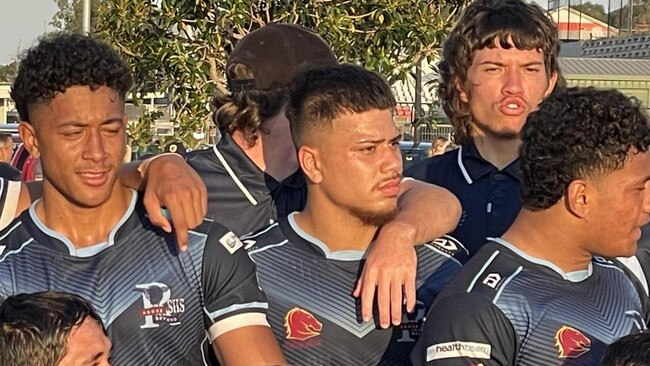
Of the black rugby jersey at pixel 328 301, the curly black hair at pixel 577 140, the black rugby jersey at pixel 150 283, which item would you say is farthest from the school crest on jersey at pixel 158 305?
the curly black hair at pixel 577 140

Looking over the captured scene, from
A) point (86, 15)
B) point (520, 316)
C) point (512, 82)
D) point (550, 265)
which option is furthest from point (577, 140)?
point (86, 15)

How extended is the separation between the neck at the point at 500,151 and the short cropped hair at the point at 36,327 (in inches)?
66.5

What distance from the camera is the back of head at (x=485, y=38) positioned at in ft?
12.8

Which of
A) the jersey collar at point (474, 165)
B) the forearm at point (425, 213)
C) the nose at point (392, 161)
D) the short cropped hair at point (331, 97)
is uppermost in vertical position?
the short cropped hair at point (331, 97)

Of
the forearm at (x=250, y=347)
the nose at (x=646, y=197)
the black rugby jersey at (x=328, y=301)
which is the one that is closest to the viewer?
the nose at (x=646, y=197)

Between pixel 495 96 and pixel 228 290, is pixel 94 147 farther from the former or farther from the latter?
pixel 495 96

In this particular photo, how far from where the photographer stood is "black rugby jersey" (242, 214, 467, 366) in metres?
3.46

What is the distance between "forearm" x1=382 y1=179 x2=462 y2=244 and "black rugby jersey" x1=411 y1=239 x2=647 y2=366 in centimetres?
35

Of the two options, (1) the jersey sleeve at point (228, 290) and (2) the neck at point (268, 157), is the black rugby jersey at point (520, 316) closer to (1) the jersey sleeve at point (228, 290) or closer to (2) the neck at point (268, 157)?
(1) the jersey sleeve at point (228, 290)

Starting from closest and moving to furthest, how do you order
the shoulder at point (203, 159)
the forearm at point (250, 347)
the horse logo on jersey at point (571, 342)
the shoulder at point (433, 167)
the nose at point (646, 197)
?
the horse logo on jersey at point (571, 342) → the nose at point (646, 197) → the forearm at point (250, 347) → the shoulder at point (433, 167) → the shoulder at point (203, 159)

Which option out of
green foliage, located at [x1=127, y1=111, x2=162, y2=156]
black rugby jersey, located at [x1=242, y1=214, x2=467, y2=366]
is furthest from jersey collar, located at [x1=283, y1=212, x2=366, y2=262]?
green foliage, located at [x1=127, y1=111, x2=162, y2=156]

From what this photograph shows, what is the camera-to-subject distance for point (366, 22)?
955 centimetres

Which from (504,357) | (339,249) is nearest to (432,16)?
(339,249)

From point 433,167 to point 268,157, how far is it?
668mm
